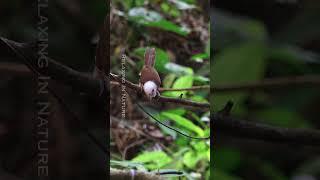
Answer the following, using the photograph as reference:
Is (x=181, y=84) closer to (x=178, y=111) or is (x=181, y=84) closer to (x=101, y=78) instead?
(x=178, y=111)

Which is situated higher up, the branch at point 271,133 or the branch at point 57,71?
the branch at point 57,71

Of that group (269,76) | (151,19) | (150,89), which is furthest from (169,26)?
(269,76)

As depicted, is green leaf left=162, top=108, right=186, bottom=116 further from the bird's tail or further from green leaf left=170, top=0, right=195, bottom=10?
green leaf left=170, top=0, right=195, bottom=10

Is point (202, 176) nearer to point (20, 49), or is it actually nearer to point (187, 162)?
point (187, 162)

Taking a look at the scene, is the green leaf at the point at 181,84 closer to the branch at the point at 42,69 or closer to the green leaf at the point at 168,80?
the green leaf at the point at 168,80

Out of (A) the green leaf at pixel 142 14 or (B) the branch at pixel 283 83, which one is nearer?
(B) the branch at pixel 283 83

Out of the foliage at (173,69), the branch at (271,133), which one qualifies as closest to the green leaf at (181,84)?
the foliage at (173,69)

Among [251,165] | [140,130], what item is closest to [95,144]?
[140,130]
